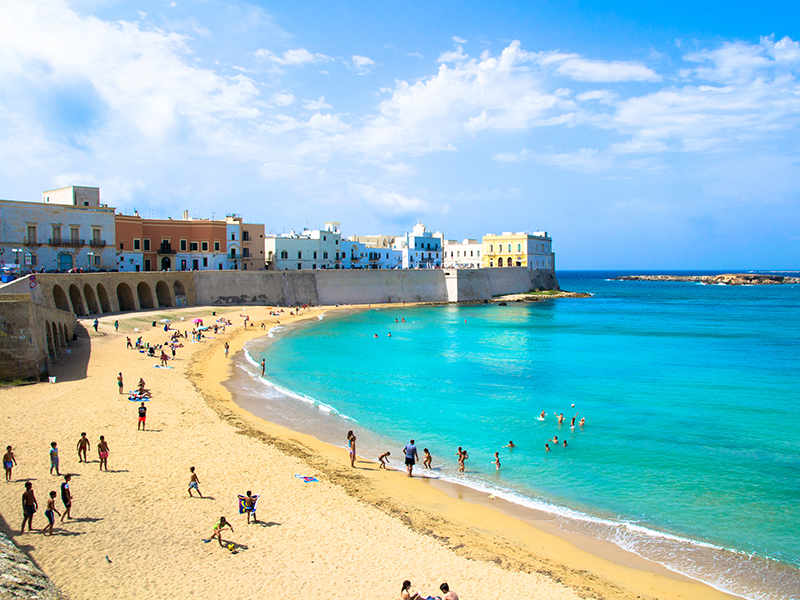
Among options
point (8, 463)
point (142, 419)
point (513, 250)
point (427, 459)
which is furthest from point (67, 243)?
point (513, 250)

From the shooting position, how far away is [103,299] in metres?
43.2

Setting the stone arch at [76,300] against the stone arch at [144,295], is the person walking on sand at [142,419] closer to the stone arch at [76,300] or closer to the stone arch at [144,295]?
the stone arch at [76,300]

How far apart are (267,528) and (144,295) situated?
4137 centimetres

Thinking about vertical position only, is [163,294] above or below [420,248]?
below

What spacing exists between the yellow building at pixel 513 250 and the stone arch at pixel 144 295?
166 ft

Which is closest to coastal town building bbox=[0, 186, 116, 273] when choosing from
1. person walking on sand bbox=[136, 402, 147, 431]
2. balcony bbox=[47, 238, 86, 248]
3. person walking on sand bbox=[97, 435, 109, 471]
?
balcony bbox=[47, 238, 86, 248]

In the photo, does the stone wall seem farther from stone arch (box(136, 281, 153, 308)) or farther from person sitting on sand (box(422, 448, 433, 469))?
stone arch (box(136, 281, 153, 308))

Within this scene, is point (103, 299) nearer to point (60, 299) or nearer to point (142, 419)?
point (60, 299)

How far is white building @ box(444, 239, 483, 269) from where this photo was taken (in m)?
87.6

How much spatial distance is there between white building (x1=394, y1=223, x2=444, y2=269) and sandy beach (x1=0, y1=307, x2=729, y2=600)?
65.1 meters

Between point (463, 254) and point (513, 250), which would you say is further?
point (463, 254)

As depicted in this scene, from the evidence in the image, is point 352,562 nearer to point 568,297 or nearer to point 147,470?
point 147,470

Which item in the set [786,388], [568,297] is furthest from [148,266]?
[568,297]

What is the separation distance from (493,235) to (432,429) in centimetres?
6804
